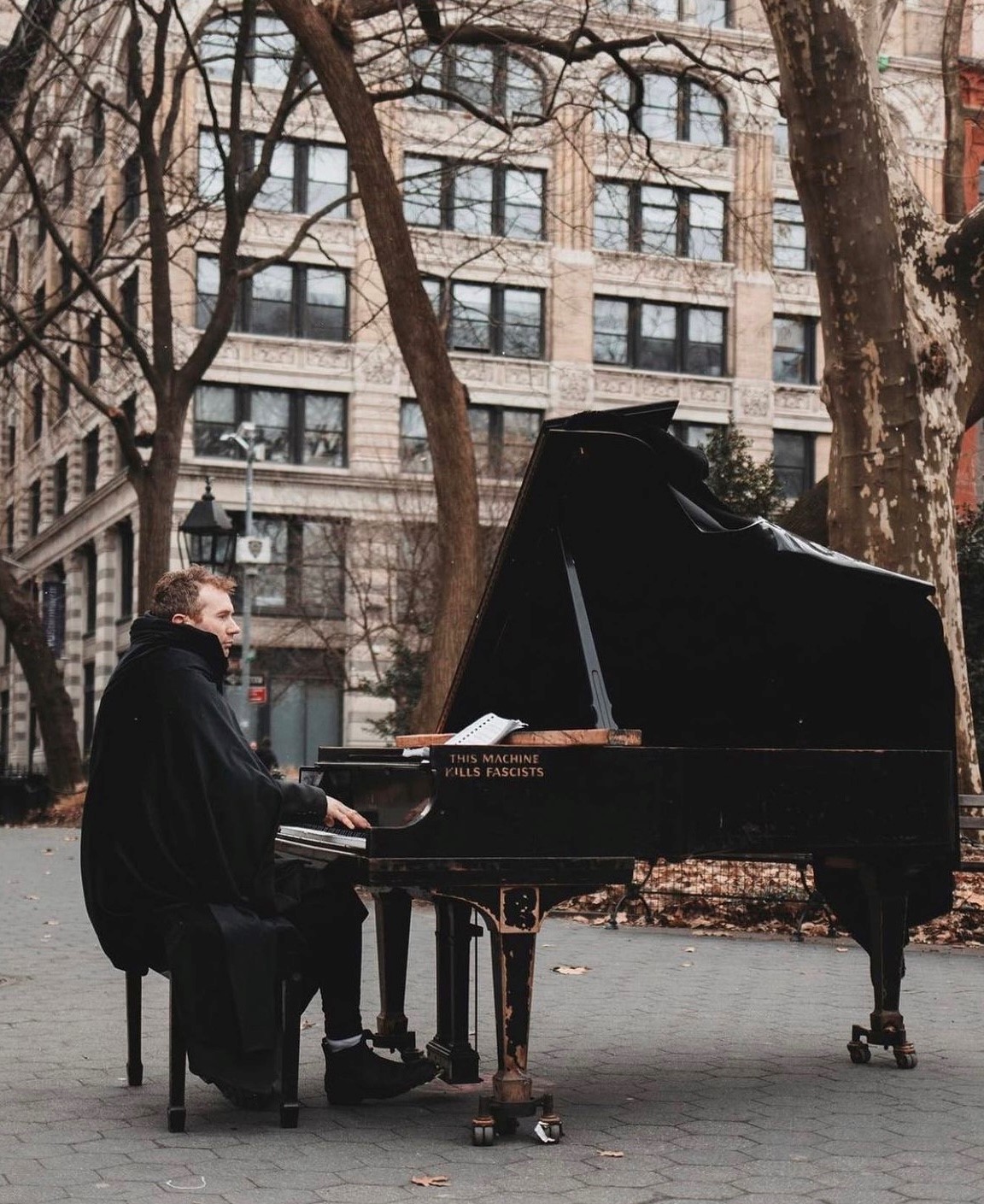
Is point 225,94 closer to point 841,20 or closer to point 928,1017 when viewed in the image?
point 841,20

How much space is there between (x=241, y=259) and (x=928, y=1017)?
3764cm

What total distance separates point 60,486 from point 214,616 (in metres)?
51.7

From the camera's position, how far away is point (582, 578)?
6.99m

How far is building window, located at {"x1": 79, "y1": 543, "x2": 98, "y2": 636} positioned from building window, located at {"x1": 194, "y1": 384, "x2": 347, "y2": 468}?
825cm

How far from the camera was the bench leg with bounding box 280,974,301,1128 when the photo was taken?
6.32 m

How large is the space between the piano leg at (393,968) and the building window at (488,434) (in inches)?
1397

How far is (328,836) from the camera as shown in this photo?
21.7 feet

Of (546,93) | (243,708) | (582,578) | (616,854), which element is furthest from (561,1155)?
(243,708)

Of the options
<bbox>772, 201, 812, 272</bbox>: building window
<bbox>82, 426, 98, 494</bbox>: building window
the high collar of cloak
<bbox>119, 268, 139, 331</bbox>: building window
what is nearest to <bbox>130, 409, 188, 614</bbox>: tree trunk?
the high collar of cloak

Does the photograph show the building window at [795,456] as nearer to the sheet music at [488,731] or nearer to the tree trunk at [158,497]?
the tree trunk at [158,497]

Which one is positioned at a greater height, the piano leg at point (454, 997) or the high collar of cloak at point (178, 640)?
the high collar of cloak at point (178, 640)

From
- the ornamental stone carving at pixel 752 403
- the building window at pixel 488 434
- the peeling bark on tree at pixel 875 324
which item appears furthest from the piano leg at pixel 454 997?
the ornamental stone carving at pixel 752 403

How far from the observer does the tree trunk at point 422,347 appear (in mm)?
16078

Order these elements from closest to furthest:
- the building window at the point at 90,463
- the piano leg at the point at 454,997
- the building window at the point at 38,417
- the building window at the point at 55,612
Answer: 1. the piano leg at the point at 454,997
2. the building window at the point at 90,463
3. the building window at the point at 55,612
4. the building window at the point at 38,417
